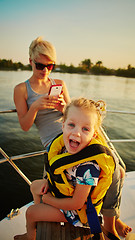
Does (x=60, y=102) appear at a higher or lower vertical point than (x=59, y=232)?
higher

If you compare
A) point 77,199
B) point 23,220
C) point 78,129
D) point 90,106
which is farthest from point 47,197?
point 23,220

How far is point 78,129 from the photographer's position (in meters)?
1.09

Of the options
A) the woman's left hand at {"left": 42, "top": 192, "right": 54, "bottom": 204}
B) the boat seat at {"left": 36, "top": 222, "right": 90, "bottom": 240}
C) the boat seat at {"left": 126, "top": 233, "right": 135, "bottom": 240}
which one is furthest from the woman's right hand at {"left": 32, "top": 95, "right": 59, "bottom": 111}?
the boat seat at {"left": 126, "top": 233, "right": 135, "bottom": 240}

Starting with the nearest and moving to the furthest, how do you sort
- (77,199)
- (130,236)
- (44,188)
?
1. (77,199)
2. (44,188)
3. (130,236)

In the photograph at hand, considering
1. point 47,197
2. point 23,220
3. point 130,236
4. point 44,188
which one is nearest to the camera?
point 47,197

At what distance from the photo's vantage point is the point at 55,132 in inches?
69.4

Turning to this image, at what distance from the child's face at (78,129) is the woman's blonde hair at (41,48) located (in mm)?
800

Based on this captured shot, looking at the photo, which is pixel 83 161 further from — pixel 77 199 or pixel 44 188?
pixel 44 188

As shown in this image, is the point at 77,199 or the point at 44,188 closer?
the point at 77,199

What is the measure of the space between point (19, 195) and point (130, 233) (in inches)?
175

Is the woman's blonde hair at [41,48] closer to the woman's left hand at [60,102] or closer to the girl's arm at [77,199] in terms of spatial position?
the woman's left hand at [60,102]

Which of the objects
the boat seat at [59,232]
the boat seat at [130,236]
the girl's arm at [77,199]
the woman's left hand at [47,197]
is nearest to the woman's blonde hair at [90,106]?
the girl's arm at [77,199]

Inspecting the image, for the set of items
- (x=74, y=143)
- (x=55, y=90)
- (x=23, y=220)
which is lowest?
(x=23, y=220)

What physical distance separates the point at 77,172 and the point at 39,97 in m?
0.91
